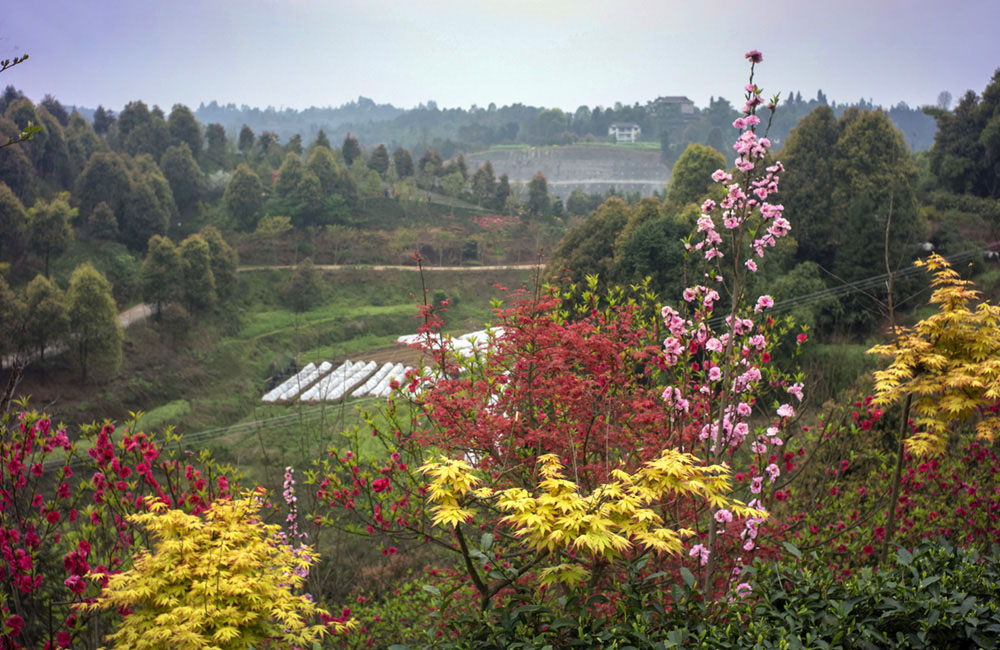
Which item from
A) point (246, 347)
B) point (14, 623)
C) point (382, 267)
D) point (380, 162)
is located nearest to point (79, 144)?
point (246, 347)

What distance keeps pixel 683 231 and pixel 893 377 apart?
353 inches

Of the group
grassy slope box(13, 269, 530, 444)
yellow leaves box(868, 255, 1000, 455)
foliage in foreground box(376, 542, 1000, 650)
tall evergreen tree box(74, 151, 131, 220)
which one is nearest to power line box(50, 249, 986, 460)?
grassy slope box(13, 269, 530, 444)

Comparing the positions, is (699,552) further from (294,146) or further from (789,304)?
(294,146)

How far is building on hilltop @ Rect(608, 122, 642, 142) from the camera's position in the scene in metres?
81.4

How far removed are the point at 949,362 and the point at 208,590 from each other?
4.57 meters

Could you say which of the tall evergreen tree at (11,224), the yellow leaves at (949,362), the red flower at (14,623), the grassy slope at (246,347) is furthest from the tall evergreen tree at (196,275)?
the yellow leaves at (949,362)

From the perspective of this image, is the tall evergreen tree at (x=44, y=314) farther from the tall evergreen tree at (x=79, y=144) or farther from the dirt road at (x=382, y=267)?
the tall evergreen tree at (x=79, y=144)

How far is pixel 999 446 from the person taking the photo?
6254 mm

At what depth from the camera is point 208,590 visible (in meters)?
3.35

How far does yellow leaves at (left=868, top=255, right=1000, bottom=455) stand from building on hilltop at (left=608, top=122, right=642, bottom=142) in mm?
80987

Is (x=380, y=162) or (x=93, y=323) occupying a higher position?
(x=380, y=162)

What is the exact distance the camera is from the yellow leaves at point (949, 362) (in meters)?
4.10

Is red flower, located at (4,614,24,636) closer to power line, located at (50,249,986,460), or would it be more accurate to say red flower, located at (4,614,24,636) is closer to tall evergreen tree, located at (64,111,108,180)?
power line, located at (50,249,986,460)

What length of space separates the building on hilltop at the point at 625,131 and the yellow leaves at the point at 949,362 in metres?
81.0
